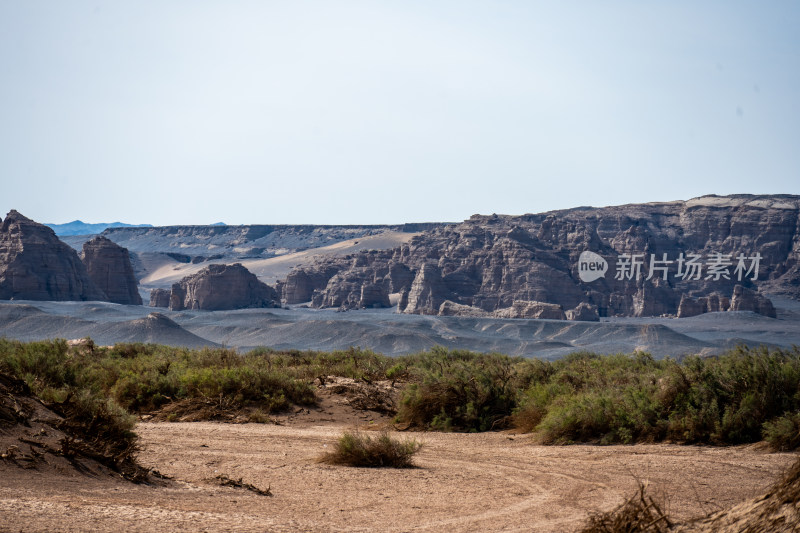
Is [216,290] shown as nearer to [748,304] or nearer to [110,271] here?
[110,271]

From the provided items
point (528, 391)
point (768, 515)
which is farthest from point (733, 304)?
point (768, 515)

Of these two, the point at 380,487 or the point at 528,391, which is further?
the point at 528,391

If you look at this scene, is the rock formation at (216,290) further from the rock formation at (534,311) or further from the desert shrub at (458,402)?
the desert shrub at (458,402)

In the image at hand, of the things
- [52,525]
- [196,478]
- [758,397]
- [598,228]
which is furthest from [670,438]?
[598,228]

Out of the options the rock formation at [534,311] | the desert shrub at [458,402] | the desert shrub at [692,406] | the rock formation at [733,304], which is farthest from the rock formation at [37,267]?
the desert shrub at [692,406]

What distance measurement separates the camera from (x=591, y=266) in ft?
383

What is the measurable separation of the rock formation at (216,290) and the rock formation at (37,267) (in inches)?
500

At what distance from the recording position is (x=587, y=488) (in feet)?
25.2

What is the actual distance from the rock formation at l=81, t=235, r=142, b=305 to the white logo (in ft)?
215

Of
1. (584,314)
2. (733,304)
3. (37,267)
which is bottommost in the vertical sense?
(584,314)

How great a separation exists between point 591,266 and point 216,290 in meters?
57.1

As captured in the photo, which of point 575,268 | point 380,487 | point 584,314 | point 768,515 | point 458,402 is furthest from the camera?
point 575,268

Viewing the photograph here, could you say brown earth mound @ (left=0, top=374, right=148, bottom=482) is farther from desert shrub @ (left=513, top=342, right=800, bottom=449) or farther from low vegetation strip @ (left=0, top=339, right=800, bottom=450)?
desert shrub @ (left=513, top=342, right=800, bottom=449)

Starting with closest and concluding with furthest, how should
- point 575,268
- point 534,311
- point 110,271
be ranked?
point 534,311
point 110,271
point 575,268
